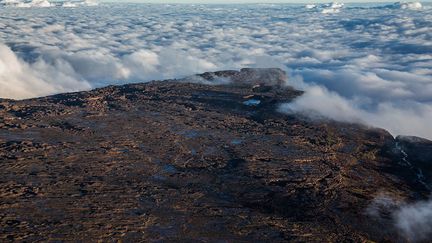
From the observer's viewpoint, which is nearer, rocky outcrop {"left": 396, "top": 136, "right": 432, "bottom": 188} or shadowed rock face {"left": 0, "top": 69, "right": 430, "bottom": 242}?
shadowed rock face {"left": 0, "top": 69, "right": 430, "bottom": 242}

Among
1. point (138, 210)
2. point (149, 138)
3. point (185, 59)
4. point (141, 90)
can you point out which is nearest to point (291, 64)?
point (185, 59)

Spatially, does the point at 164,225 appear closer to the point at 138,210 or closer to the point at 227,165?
the point at 138,210

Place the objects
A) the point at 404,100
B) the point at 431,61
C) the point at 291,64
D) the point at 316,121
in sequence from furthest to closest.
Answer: the point at 291,64 → the point at 431,61 → the point at 404,100 → the point at 316,121

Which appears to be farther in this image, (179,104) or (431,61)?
(431,61)

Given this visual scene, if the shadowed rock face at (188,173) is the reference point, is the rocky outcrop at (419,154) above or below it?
below

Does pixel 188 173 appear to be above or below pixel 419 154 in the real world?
above

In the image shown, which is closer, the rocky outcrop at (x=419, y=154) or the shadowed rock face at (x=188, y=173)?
the shadowed rock face at (x=188, y=173)

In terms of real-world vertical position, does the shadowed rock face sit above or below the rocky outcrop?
above

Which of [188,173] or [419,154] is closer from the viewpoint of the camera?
[188,173]
